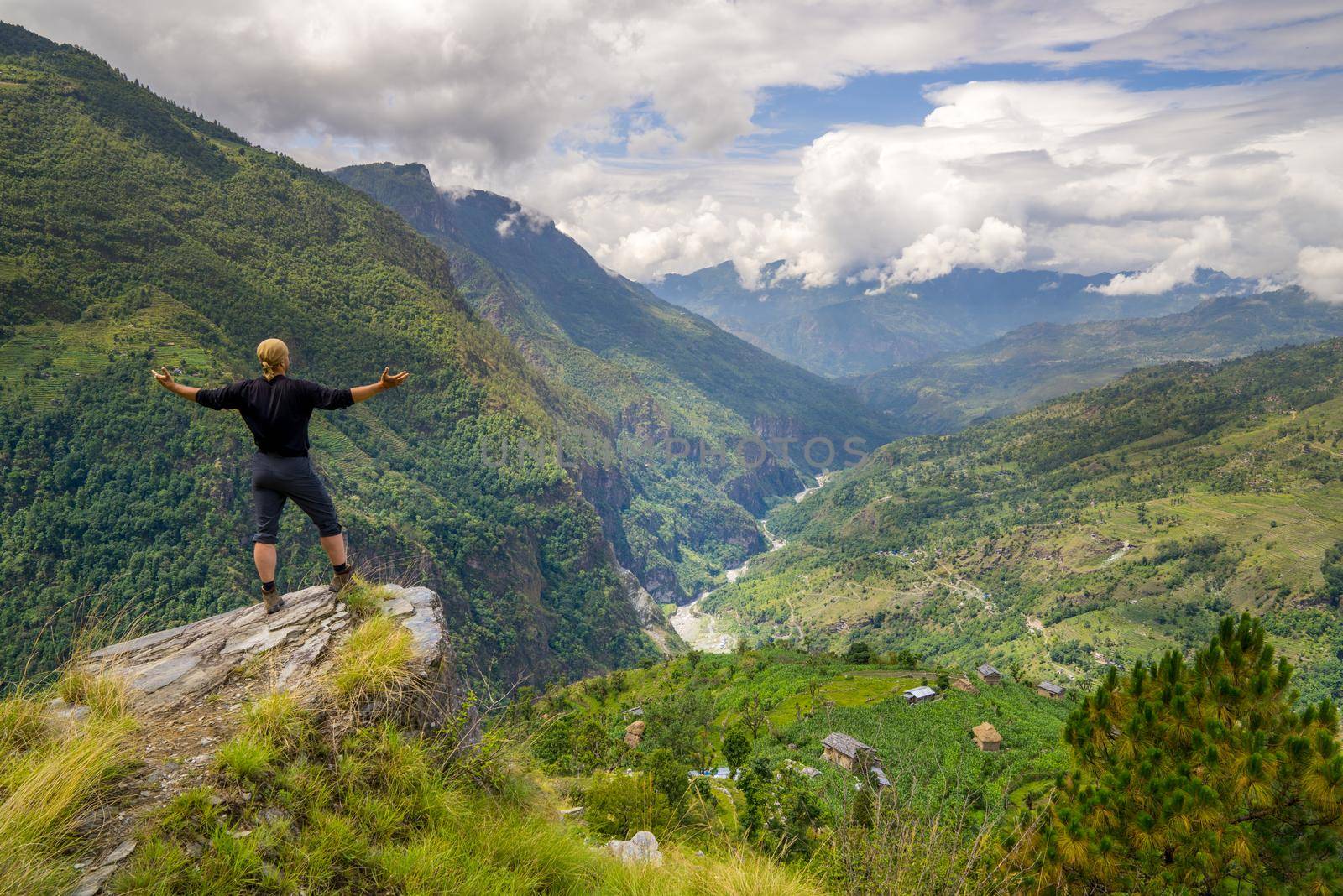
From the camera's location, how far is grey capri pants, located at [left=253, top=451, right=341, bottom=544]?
279 inches

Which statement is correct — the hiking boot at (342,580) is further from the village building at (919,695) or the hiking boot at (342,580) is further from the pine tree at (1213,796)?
the village building at (919,695)

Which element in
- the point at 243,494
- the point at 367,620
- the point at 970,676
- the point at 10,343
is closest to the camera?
the point at 367,620

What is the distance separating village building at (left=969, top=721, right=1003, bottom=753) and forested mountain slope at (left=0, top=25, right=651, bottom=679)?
1486 inches

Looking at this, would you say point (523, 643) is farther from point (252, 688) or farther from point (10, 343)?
point (252, 688)

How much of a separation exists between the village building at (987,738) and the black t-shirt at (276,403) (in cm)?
Result: 4889

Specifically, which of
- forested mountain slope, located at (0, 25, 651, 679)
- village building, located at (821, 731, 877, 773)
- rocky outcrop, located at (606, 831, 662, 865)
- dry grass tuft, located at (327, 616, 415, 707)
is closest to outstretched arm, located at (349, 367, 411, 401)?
dry grass tuft, located at (327, 616, 415, 707)

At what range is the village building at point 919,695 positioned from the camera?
52562 mm

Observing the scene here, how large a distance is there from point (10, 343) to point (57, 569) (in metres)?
32.5

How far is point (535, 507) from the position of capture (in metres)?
138

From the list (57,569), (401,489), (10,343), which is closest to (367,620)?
(57,569)

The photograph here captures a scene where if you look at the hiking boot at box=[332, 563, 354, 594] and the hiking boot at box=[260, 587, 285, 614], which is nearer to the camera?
the hiking boot at box=[260, 587, 285, 614]

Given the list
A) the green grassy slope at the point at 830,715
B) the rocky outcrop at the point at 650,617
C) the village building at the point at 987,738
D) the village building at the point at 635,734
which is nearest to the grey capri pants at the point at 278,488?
the green grassy slope at the point at 830,715

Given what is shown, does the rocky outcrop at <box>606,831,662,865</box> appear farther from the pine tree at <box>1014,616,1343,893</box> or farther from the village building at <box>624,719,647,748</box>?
the village building at <box>624,719,647,748</box>

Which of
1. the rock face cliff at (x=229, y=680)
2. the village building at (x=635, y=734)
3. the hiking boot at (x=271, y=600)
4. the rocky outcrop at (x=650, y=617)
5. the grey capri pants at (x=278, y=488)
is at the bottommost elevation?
the rocky outcrop at (x=650, y=617)
